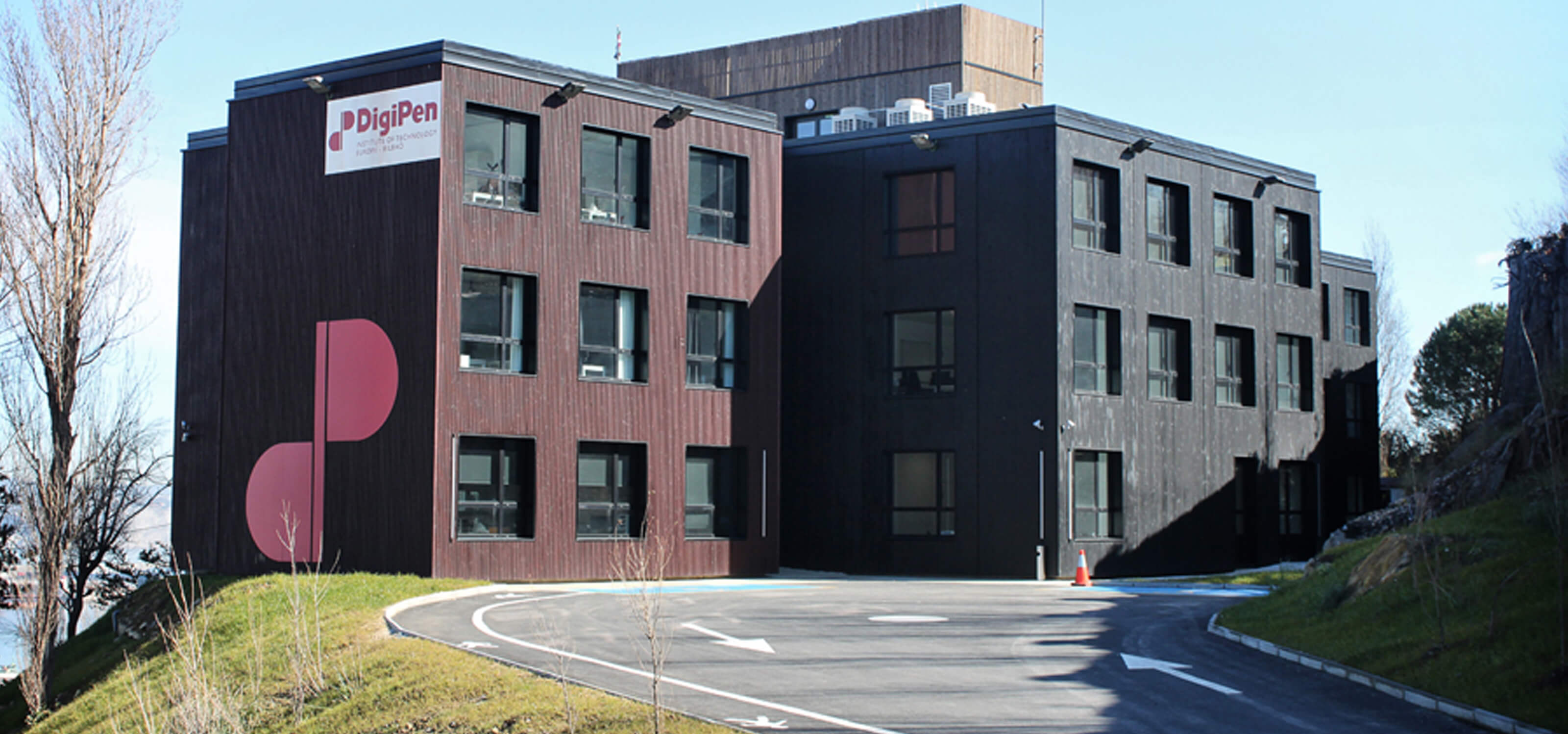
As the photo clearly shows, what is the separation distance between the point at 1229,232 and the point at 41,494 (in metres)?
24.4

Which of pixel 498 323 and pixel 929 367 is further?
pixel 929 367

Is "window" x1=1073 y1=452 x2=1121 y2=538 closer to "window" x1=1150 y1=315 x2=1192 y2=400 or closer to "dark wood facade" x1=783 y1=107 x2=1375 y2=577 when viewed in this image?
"dark wood facade" x1=783 y1=107 x2=1375 y2=577

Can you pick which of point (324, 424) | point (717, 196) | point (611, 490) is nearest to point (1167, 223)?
point (717, 196)

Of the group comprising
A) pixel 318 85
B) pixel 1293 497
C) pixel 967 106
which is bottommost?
pixel 1293 497

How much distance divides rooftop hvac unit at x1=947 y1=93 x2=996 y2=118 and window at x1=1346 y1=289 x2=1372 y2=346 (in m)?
14.0

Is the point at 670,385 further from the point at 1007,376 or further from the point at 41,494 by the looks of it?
the point at 41,494

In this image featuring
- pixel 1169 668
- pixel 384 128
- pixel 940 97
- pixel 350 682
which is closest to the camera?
pixel 1169 668

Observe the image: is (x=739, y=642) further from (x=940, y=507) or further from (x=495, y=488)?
(x=940, y=507)

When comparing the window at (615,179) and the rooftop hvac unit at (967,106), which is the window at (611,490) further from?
the rooftop hvac unit at (967,106)

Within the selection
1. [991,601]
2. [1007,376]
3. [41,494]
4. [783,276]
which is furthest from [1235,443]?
[41,494]

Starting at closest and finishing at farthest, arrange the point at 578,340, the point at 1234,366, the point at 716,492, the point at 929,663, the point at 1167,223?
the point at 929,663 < the point at 578,340 < the point at 716,492 < the point at 1167,223 < the point at 1234,366

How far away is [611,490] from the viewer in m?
25.7

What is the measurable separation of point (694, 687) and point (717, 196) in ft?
53.0

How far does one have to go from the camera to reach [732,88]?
45.8 m
